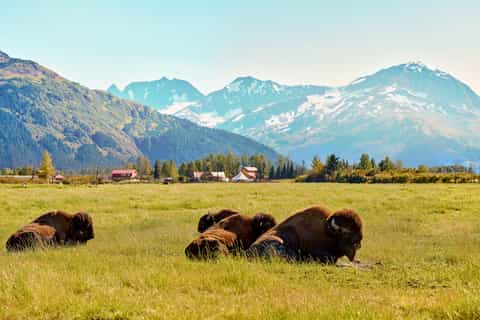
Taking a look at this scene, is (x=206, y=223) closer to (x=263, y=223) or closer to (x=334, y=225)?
(x=263, y=223)

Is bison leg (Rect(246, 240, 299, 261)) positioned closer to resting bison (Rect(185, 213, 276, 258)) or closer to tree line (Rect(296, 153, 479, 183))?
resting bison (Rect(185, 213, 276, 258))

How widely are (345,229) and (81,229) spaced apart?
1076 cm

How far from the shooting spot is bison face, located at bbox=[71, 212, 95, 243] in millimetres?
18688

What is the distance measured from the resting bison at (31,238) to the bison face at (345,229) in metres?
10.4

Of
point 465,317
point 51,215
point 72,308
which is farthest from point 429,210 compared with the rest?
point 72,308

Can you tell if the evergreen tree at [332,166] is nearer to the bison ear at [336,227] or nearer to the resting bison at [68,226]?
the resting bison at [68,226]

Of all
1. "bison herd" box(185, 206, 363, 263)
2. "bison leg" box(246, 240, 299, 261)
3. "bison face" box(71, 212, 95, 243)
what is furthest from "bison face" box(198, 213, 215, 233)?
"bison face" box(71, 212, 95, 243)

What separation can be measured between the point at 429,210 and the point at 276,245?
20.7 meters

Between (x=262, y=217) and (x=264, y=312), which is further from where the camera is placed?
(x=262, y=217)

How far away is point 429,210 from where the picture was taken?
1216 inches

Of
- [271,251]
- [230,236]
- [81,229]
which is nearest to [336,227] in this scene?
[271,251]

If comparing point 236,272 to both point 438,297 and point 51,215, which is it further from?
point 51,215

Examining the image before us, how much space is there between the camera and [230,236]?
48.2 feet

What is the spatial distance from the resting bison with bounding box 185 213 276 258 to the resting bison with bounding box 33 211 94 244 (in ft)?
20.6
